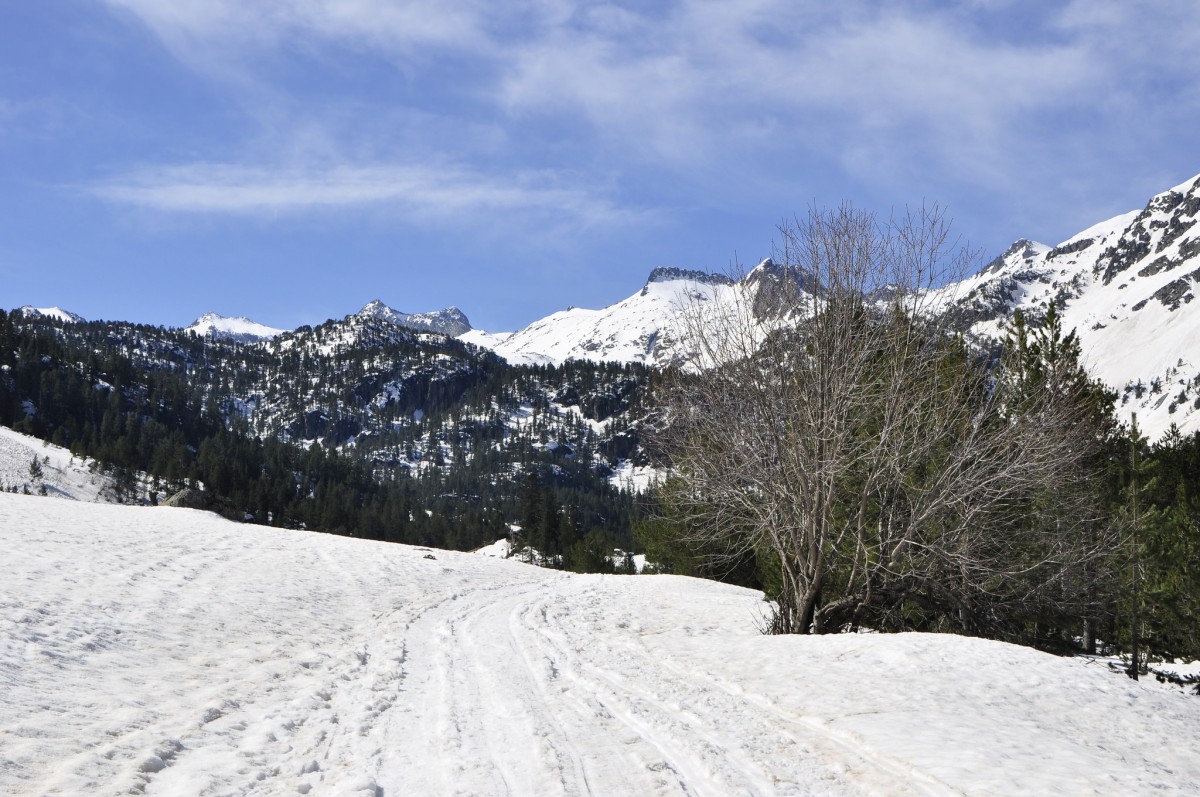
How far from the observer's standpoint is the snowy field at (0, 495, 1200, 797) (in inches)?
250

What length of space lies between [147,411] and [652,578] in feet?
597

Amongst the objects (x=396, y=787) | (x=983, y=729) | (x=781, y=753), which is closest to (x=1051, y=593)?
(x=983, y=729)

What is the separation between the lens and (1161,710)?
1014 centimetres

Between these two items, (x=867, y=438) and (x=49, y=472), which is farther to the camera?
(x=49, y=472)

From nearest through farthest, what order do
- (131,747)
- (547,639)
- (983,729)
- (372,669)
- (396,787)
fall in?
(396,787) → (131,747) → (983,729) → (372,669) → (547,639)

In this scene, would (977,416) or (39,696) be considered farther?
(977,416)

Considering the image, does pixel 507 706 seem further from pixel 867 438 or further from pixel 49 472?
pixel 49 472

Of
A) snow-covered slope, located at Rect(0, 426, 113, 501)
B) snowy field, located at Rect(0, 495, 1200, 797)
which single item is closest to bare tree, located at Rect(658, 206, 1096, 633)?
snowy field, located at Rect(0, 495, 1200, 797)

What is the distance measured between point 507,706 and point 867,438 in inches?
411

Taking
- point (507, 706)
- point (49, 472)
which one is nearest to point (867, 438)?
point (507, 706)

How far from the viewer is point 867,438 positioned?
53.7 feet

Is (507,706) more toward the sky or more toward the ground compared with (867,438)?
more toward the ground

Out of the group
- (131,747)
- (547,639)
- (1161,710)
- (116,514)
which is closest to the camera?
(131,747)

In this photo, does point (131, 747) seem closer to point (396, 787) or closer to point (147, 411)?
point (396, 787)
